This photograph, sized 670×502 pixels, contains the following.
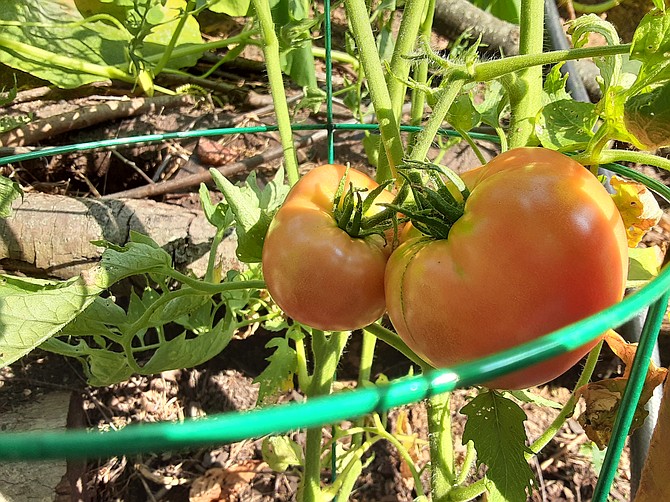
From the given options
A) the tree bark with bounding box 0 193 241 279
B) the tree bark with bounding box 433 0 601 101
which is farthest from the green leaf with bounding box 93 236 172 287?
the tree bark with bounding box 433 0 601 101

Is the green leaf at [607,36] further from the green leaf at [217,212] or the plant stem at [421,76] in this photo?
the green leaf at [217,212]

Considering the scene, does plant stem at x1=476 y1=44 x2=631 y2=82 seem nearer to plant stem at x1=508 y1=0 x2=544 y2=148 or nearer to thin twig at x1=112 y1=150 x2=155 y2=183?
plant stem at x1=508 y1=0 x2=544 y2=148

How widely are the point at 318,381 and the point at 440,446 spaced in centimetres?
17

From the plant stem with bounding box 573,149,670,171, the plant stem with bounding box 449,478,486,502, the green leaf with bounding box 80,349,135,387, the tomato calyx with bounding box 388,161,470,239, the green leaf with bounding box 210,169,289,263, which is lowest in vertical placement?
the plant stem with bounding box 449,478,486,502

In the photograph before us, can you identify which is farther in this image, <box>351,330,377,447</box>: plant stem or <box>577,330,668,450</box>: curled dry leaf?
<box>351,330,377,447</box>: plant stem

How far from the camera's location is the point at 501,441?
A: 499 millimetres

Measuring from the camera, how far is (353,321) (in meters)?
0.50

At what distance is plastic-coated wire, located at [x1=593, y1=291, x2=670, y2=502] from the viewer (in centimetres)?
45

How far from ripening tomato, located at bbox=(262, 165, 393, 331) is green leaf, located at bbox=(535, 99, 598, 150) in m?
0.22

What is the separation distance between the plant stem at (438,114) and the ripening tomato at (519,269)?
3.3 inches

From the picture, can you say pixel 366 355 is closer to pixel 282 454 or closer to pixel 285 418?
pixel 282 454

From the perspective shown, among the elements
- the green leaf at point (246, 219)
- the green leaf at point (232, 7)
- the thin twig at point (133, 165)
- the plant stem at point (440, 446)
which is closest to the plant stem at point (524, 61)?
the green leaf at point (246, 219)

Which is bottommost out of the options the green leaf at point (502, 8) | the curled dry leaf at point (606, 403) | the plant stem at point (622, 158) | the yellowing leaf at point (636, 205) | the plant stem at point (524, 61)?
the curled dry leaf at point (606, 403)

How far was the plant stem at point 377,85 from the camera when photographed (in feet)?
1.82
